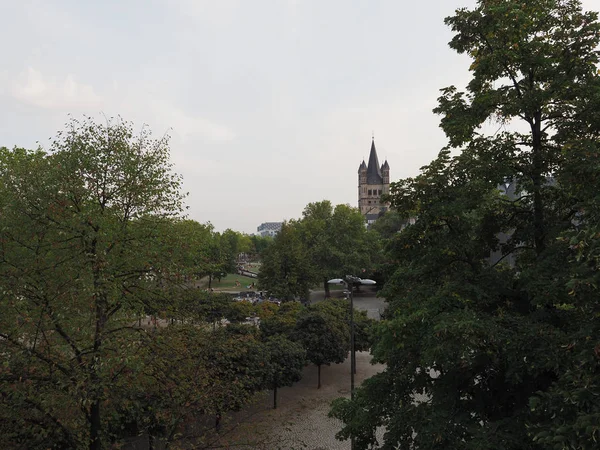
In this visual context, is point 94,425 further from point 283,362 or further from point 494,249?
point 283,362

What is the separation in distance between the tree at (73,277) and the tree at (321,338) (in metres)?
14.2

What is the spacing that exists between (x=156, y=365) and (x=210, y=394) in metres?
1.71

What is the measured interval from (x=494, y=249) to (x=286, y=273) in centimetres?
3665

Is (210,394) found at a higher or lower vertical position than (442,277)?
lower

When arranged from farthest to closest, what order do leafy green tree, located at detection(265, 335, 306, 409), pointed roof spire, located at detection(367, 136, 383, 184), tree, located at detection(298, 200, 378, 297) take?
pointed roof spire, located at detection(367, 136, 383, 184) → tree, located at detection(298, 200, 378, 297) → leafy green tree, located at detection(265, 335, 306, 409)

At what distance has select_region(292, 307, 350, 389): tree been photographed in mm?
23281

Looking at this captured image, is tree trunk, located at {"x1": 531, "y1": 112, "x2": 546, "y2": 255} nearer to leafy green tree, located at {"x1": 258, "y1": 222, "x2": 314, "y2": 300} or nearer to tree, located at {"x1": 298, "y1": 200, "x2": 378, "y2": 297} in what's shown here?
leafy green tree, located at {"x1": 258, "y1": 222, "x2": 314, "y2": 300}

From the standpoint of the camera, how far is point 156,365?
10.3 metres

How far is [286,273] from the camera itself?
150 feet

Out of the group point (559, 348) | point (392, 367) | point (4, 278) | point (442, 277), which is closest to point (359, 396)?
point (392, 367)

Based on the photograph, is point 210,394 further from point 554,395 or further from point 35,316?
point 554,395

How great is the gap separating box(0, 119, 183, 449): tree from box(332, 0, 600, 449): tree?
5.90 meters

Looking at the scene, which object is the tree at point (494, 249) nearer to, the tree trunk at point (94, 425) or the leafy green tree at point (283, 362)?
the tree trunk at point (94, 425)

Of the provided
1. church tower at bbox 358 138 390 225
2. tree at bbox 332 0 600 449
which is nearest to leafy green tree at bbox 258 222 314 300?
tree at bbox 332 0 600 449
